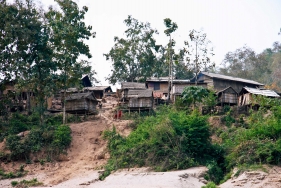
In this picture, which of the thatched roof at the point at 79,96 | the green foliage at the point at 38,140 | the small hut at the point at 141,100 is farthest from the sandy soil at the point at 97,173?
the small hut at the point at 141,100

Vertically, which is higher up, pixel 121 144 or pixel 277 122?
pixel 277 122

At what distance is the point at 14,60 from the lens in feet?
111

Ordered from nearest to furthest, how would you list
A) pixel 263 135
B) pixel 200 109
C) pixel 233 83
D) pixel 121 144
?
1. pixel 263 135
2. pixel 121 144
3. pixel 200 109
4. pixel 233 83

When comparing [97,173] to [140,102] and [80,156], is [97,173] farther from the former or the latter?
[140,102]

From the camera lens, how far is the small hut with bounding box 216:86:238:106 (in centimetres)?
3912

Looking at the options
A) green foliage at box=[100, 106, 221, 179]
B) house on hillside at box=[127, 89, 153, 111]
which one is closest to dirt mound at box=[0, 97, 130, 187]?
green foliage at box=[100, 106, 221, 179]

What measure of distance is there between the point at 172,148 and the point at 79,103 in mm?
12880

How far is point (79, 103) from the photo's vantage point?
38.6m

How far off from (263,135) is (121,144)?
10.9 meters

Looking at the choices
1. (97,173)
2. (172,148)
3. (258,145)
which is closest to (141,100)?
(172,148)

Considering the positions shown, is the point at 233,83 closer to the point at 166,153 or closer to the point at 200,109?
the point at 200,109

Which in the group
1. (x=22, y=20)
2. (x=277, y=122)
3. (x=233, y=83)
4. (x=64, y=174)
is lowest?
(x=64, y=174)

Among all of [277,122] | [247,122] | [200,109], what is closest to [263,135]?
[277,122]

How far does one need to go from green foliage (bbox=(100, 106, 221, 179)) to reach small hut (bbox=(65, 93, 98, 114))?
904 cm
